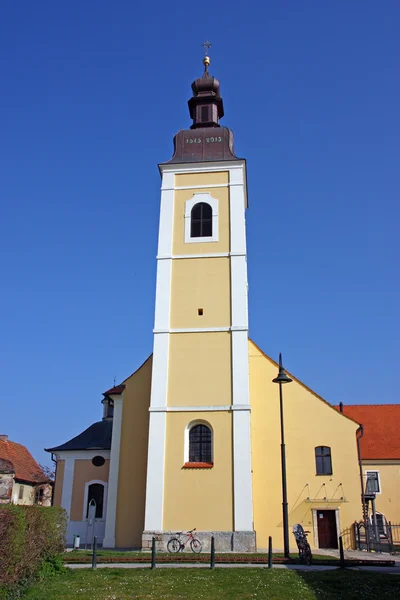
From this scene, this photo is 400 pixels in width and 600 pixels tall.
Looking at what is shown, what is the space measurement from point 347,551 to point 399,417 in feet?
50.1

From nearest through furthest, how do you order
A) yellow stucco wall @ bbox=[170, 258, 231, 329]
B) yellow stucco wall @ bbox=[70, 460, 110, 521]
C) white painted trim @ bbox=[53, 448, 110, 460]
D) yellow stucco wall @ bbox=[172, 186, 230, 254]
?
yellow stucco wall @ bbox=[170, 258, 231, 329] < yellow stucco wall @ bbox=[172, 186, 230, 254] < yellow stucco wall @ bbox=[70, 460, 110, 521] < white painted trim @ bbox=[53, 448, 110, 460]

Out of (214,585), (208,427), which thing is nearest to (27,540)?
(214,585)

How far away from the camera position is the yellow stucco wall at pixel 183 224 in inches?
914

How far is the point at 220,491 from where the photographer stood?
19.5 m

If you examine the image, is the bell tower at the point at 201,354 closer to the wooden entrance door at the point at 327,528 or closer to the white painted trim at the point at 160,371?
the white painted trim at the point at 160,371

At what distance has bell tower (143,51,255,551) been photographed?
63.4 ft

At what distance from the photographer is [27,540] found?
33.3 feet

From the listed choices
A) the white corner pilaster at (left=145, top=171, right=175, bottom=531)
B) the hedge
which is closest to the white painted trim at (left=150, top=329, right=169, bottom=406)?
the white corner pilaster at (left=145, top=171, right=175, bottom=531)

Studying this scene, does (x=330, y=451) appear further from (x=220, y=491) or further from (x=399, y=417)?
(x=399, y=417)

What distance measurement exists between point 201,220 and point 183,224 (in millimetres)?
757

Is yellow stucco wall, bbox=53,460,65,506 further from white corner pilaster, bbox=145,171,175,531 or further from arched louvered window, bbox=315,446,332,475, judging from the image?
arched louvered window, bbox=315,446,332,475

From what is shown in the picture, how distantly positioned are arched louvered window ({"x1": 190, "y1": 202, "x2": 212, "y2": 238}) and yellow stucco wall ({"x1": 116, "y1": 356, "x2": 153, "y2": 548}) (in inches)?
214

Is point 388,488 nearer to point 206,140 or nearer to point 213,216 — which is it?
point 213,216

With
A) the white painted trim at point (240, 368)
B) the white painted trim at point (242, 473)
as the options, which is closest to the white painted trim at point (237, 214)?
the white painted trim at point (240, 368)
